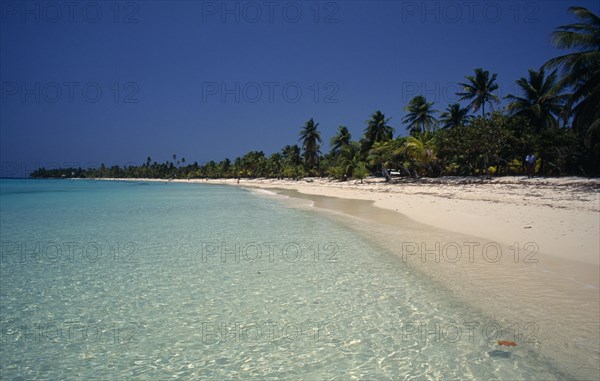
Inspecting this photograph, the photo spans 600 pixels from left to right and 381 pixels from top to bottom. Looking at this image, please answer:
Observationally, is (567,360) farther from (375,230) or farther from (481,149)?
(481,149)

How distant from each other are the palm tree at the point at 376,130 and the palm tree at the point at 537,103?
20.8 m

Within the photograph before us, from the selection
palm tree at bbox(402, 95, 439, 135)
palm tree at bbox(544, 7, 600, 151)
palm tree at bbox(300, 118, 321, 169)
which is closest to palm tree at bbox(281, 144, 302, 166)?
palm tree at bbox(300, 118, 321, 169)

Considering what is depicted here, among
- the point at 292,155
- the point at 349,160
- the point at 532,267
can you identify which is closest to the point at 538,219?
the point at 532,267

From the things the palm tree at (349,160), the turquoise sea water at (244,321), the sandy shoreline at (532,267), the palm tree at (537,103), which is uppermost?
the palm tree at (537,103)

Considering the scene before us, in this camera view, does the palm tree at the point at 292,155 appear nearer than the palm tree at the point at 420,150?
No

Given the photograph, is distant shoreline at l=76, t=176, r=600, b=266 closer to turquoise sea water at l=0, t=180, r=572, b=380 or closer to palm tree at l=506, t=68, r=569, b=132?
turquoise sea water at l=0, t=180, r=572, b=380

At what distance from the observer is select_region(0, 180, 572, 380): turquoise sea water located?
12.9 ft

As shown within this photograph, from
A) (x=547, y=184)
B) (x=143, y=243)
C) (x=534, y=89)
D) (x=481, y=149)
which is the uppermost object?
(x=534, y=89)

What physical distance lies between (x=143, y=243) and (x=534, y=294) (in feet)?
36.4

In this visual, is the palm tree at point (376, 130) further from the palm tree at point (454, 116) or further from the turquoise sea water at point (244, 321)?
the turquoise sea water at point (244, 321)

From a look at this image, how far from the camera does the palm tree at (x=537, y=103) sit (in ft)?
129

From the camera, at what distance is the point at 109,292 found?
6.66 m

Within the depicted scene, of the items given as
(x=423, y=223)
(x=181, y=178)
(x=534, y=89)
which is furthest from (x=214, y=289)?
(x=181, y=178)

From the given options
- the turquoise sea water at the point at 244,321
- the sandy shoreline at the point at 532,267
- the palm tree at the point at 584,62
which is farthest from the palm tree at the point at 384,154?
the turquoise sea water at the point at 244,321
